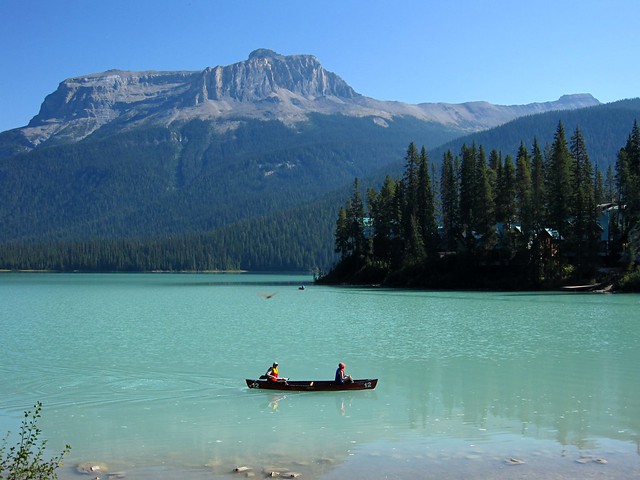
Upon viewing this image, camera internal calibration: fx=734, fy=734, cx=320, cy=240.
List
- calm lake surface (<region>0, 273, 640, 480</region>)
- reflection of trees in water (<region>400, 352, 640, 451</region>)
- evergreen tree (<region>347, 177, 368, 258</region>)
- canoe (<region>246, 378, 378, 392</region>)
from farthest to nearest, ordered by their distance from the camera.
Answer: evergreen tree (<region>347, 177, 368, 258</region>) → canoe (<region>246, 378, 378, 392</region>) → reflection of trees in water (<region>400, 352, 640, 451</region>) → calm lake surface (<region>0, 273, 640, 480</region>)

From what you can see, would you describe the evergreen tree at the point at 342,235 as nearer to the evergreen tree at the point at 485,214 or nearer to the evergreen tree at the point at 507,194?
the evergreen tree at the point at 485,214

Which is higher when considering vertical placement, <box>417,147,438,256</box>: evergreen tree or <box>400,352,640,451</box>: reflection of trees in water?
<box>417,147,438,256</box>: evergreen tree

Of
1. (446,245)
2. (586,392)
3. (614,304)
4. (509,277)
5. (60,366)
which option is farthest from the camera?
(446,245)

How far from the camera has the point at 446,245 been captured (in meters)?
123

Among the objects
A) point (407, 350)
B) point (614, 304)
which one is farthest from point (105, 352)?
point (614, 304)

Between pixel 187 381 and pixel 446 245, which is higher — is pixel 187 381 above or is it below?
below

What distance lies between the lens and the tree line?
331 feet

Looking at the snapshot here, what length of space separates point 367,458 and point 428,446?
86.5 inches

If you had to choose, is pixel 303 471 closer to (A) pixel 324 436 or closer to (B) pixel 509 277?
(A) pixel 324 436

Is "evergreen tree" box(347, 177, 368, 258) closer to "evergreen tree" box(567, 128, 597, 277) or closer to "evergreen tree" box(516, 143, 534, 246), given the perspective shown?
"evergreen tree" box(516, 143, 534, 246)

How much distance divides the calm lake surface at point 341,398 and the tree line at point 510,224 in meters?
42.5

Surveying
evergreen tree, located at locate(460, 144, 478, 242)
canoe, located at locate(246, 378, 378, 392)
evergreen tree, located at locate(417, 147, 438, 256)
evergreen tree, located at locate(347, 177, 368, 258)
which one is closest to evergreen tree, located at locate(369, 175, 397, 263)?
evergreen tree, located at locate(347, 177, 368, 258)

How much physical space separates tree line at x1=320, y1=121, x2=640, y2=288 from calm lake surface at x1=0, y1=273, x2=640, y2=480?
42.5 metres

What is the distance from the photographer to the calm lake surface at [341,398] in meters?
20.6
